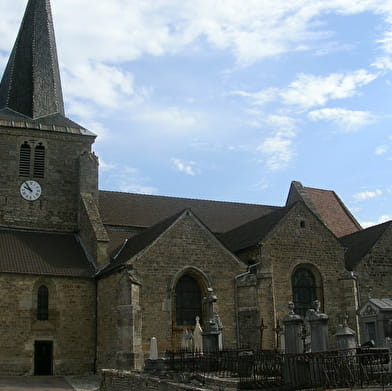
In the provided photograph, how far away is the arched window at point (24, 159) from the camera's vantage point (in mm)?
29234

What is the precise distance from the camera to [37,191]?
2927 centimetres

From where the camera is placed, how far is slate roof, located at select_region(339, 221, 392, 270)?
27764 mm

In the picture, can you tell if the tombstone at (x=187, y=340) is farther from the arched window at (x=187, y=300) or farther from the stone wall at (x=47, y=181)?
the stone wall at (x=47, y=181)

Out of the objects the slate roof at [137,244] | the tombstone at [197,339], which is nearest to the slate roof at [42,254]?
the slate roof at [137,244]

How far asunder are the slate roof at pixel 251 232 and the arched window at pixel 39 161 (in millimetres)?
9473

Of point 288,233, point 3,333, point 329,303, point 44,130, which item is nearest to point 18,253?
point 3,333

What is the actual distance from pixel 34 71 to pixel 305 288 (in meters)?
17.5

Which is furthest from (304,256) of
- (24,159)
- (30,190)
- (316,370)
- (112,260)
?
(24,159)

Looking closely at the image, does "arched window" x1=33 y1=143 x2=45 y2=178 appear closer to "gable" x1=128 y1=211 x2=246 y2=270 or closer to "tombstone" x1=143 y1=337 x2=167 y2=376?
"gable" x1=128 y1=211 x2=246 y2=270

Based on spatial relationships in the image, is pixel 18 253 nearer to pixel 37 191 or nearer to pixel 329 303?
pixel 37 191

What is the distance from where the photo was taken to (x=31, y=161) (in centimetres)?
2945

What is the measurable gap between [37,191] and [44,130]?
303cm

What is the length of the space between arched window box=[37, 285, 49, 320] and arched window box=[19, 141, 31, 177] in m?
7.05

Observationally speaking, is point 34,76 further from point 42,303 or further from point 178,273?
point 178,273
